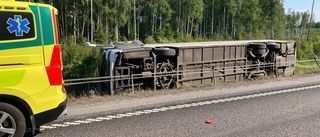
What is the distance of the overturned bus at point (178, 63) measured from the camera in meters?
11.2

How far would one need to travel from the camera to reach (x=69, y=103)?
26.1 ft

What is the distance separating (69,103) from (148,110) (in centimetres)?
236

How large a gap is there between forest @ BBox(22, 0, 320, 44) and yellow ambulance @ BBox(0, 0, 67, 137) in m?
21.5

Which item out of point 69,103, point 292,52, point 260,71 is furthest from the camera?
point 292,52

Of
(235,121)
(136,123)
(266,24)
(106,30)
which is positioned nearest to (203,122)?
(235,121)

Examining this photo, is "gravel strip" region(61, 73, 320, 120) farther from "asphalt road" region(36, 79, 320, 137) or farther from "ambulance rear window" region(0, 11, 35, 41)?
"ambulance rear window" region(0, 11, 35, 41)

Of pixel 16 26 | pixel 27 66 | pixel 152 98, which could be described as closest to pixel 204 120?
pixel 152 98

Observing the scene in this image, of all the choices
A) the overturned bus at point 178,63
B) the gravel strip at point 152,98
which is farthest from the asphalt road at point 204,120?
the overturned bus at point 178,63

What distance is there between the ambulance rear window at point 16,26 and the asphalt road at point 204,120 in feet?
6.51

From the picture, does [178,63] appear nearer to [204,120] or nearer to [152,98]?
[152,98]

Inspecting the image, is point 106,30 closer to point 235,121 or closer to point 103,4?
point 103,4

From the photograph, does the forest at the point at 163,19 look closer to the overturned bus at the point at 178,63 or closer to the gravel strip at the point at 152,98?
the overturned bus at the point at 178,63

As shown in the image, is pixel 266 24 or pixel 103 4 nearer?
pixel 103 4

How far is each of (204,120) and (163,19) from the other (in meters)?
53.4
